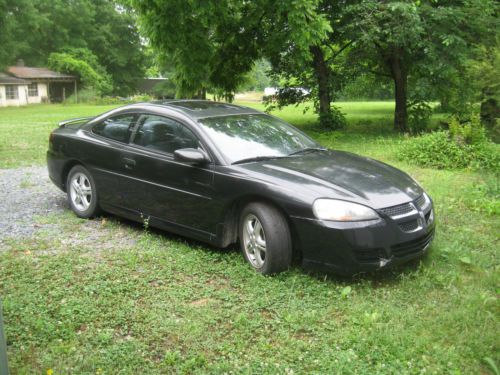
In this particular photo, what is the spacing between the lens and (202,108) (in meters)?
6.02

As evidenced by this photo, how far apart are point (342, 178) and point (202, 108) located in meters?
1.96

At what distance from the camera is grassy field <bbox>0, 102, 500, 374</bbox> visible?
346 centimetres

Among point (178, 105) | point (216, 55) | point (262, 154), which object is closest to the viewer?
point (262, 154)

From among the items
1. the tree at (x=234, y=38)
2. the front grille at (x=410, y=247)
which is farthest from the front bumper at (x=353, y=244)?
the tree at (x=234, y=38)

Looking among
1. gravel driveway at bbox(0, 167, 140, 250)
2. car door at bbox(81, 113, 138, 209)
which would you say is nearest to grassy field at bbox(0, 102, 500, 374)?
gravel driveway at bbox(0, 167, 140, 250)

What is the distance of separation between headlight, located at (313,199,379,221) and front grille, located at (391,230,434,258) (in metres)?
0.34

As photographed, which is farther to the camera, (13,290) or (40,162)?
(40,162)

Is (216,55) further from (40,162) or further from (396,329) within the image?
(396,329)

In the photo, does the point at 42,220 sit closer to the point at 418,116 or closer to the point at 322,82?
the point at 322,82

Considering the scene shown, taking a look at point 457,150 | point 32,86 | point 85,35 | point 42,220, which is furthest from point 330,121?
point 85,35

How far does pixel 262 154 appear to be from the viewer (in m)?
5.41

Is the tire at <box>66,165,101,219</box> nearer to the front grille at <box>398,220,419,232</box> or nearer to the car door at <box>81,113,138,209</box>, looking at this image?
the car door at <box>81,113,138,209</box>

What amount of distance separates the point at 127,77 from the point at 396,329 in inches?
2457

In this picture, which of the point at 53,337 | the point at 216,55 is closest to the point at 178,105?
the point at 53,337
